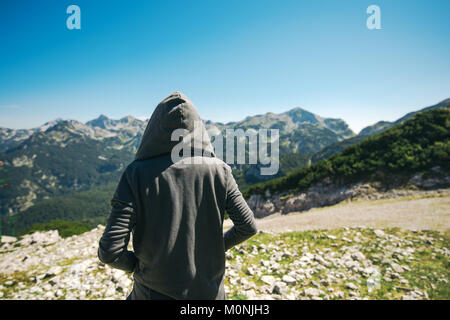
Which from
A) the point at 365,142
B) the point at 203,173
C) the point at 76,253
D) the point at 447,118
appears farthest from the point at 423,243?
the point at 447,118

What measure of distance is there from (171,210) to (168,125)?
871 millimetres

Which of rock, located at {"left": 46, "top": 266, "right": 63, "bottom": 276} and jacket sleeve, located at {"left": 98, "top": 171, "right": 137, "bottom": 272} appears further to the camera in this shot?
rock, located at {"left": 46, "top": 266, "right": 63, "bottom": 276}

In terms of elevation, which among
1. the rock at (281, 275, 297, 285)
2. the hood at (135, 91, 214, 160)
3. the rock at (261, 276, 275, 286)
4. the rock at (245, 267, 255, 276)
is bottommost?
the rock at (245, 267, 255, 276)

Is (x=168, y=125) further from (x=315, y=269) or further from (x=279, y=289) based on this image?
(x=315, y=269)

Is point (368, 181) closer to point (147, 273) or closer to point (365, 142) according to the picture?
point (365, 142)

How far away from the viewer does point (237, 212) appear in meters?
2.41

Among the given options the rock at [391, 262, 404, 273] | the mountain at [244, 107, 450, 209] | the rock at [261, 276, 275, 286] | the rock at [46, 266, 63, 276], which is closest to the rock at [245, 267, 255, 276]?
the rock at [261, 276, 275, 286]

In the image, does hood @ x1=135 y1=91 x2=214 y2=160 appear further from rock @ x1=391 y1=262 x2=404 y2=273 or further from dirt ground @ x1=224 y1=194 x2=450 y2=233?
dirt ground @ x1=224 y1=194 x2=450 y2=233

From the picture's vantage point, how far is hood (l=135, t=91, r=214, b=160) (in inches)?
83.6

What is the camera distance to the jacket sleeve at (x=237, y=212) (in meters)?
2.36

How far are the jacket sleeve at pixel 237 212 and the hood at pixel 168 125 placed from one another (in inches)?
23.3

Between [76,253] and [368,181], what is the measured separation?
22.7 meters

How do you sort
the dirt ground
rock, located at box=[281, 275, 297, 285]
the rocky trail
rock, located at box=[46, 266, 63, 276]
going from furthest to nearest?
the dirt ground
rock, located at box=[46, 266, 63, 276]
rock, located at box=[281, 275, 297, 285]
the rocky trail

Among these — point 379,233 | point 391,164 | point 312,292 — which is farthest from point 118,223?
point 391,164
